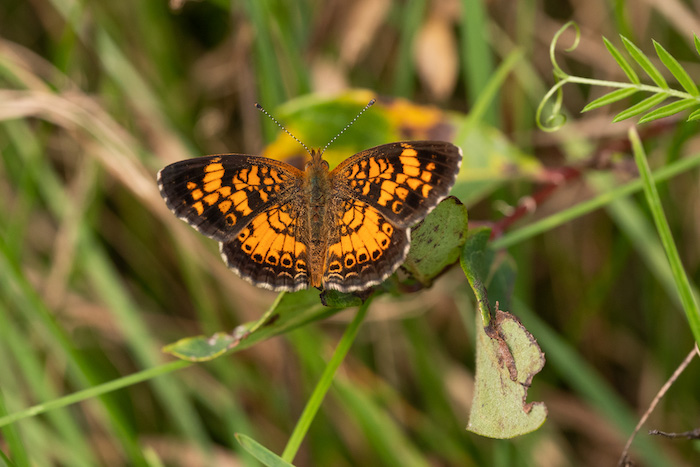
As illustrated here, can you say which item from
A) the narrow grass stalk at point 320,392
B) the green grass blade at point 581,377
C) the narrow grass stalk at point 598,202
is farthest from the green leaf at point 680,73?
the green grass blade at point 581,377

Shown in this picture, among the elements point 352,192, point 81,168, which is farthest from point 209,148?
point 352,192

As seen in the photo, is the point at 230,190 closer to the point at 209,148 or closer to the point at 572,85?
the point at 209,148

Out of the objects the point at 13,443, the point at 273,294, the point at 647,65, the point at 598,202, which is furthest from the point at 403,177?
the point at 273,294

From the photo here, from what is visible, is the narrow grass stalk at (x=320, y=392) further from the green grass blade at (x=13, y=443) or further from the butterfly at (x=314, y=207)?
the green grass blade at (x=13, y=443)

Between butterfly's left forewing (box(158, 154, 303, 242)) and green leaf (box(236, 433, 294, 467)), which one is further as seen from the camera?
butterfly's left forewing (box(158, 154, 303, 242))

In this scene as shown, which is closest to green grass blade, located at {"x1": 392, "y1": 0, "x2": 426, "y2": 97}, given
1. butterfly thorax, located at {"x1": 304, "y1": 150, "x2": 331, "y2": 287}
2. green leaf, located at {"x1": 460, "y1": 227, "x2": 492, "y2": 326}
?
butterfly thorax, located at {"x1": 304, "y1": 150, "x2": 331, "y2": 287}

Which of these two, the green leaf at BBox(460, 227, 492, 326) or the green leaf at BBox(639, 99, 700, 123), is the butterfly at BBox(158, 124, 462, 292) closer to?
the green leaf at BBox(460, 227, 492, 326)
